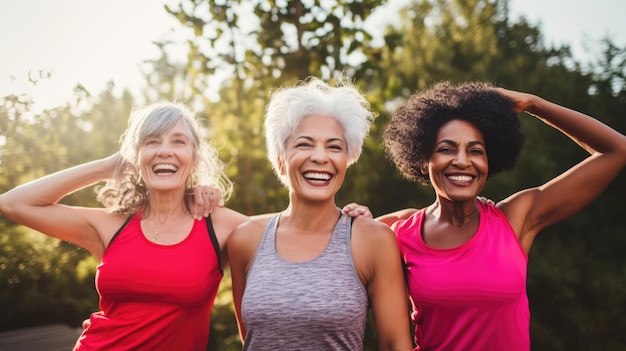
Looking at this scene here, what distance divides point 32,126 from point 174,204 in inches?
130

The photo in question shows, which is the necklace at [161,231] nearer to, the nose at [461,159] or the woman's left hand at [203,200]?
the woman's left hand at [203,200]

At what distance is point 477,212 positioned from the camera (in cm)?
263

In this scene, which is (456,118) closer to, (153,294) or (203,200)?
(203,200)

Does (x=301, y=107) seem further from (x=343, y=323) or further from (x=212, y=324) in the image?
(x=212, y=324)

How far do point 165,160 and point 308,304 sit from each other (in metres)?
1.06

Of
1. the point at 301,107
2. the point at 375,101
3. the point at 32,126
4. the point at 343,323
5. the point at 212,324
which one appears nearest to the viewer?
the point at 343,323

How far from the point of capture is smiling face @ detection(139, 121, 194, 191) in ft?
8.93

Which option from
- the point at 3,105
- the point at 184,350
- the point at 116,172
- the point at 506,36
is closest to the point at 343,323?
the point at 184,350

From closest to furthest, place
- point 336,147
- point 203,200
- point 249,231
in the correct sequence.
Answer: point 336,147, point 249,231, point 203,200

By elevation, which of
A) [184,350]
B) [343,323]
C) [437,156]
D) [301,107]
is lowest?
[184,350]

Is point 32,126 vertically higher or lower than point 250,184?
higher

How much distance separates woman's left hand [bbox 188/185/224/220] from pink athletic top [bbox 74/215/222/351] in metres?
0.17

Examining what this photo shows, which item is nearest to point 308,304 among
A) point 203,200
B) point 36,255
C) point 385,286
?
point 385,286

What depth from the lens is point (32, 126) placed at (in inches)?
210
